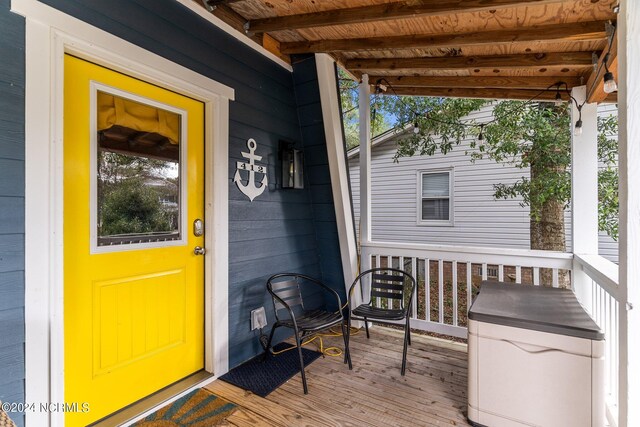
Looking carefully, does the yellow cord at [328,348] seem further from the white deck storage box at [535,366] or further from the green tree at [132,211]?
the green tree at [132,211]

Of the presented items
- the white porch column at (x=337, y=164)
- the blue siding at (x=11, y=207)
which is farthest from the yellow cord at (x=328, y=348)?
the blue siding at (x=11, y=207)

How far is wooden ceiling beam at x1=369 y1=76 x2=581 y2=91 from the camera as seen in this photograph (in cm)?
267

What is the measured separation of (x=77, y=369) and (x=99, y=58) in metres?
1.64

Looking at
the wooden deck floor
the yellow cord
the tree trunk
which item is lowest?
the wooden deck floor

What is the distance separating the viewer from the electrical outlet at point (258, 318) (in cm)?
258

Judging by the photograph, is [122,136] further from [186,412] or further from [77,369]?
[186,412]

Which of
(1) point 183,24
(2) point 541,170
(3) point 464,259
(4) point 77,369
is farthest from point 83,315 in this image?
(2) point 541,170

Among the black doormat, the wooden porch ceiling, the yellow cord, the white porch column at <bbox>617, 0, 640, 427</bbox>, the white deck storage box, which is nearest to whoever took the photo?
the white porch column at <bbox>617, 0, 640, 427</bbox>

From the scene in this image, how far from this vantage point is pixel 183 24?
6.84 feet

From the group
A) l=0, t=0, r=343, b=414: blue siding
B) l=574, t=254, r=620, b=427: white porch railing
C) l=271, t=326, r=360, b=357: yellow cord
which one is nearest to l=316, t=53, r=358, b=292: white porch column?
l=0, t=0, r=343, b=414: blue siding

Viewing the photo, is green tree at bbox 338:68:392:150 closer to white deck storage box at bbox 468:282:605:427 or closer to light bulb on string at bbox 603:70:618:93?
light bulb on string at bbox 603:70:618:93

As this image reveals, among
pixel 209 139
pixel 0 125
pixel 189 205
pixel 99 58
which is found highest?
pixel 99 58

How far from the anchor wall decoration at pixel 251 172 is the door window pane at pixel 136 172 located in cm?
47

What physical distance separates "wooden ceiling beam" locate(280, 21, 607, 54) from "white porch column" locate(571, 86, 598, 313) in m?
0.81
